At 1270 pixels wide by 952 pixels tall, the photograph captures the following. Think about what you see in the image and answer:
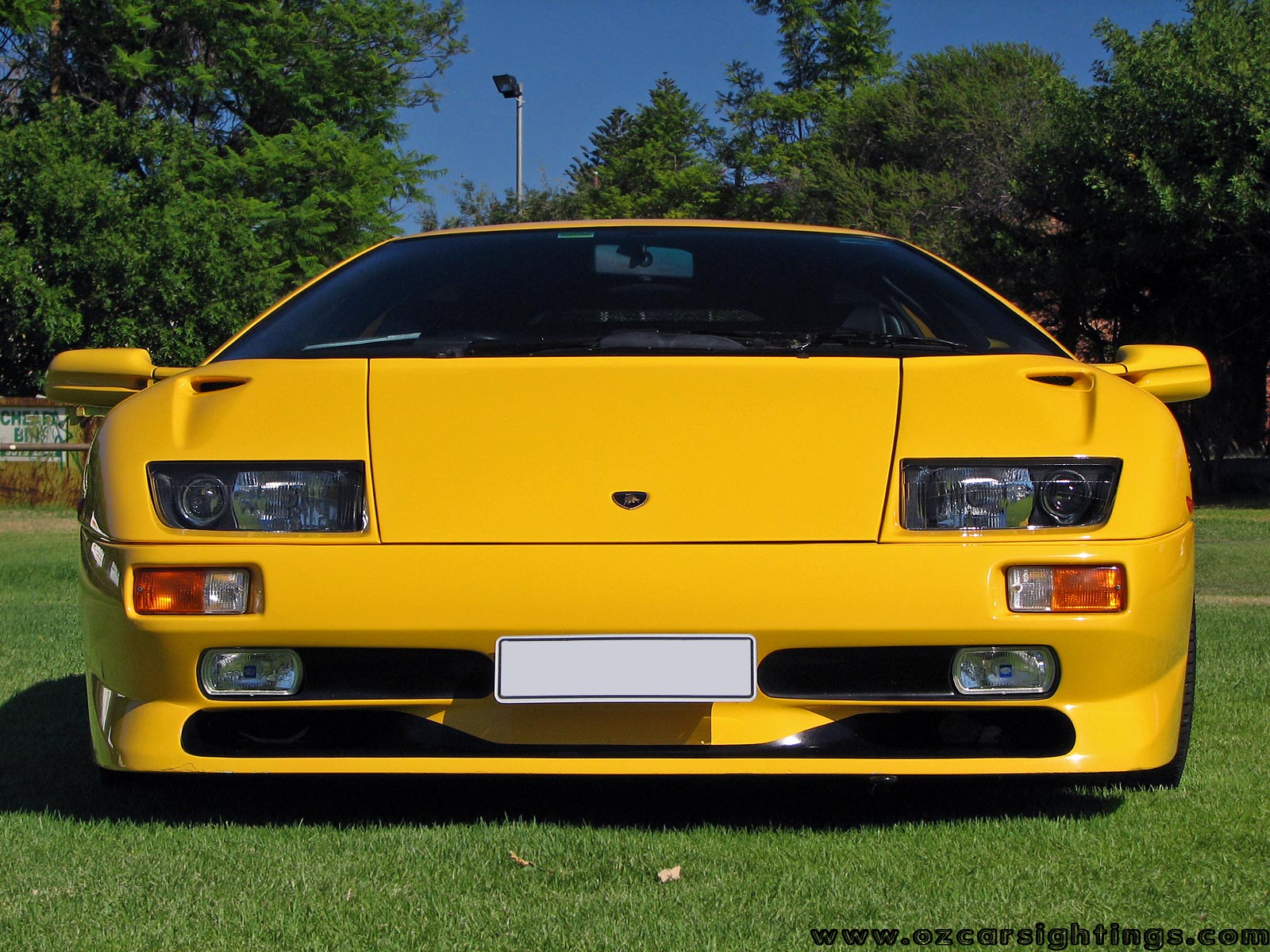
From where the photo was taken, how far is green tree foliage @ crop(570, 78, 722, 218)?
48.8 meters

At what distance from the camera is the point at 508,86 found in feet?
130

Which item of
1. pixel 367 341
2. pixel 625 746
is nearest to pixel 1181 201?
pixel 367 341

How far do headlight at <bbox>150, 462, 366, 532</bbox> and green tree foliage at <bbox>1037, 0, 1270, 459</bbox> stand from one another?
642 inches

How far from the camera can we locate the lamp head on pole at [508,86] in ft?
129

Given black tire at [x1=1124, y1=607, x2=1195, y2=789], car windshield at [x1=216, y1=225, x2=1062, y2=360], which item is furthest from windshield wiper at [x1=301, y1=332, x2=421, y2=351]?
black tire at [x1=1124, y1=607, x2=1195, y2=789]

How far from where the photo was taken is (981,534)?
2.44 meters

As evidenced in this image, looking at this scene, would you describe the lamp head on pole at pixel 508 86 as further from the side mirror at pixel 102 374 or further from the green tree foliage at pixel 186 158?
the side mirror at pixel 102 374

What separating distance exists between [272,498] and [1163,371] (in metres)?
1.98

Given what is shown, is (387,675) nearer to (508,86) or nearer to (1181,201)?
(1181,201)

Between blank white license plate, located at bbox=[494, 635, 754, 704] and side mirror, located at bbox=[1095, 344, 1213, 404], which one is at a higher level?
side mirror, located at bbox=[1095, 344, 1213, 404]

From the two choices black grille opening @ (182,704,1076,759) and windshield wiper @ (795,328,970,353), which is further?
windshield wiper @ (795,328,970,353)

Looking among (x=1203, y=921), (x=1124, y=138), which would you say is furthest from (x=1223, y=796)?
(x=1124, y=138)

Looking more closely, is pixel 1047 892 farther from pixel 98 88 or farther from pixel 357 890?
pixel 98 88

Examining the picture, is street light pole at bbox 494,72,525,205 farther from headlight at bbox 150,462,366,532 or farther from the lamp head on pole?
headlight at bbox 150,462,366,532
